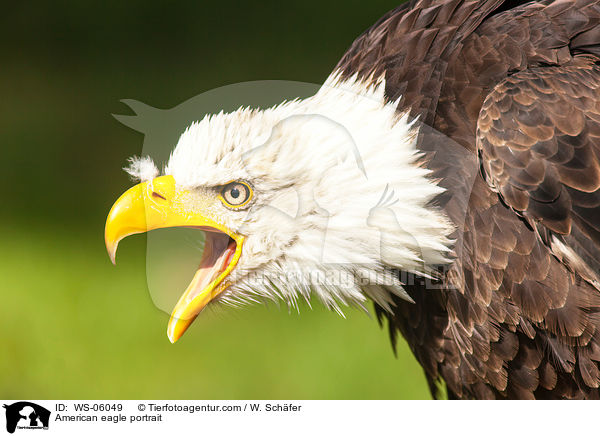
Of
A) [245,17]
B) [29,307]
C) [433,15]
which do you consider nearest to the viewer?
[433,15]

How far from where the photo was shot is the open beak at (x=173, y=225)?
0.70m

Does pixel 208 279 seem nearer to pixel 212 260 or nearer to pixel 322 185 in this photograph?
pixel 212 260

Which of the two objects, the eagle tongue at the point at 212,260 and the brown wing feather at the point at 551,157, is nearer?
the brown wing feather at the point at 551,157

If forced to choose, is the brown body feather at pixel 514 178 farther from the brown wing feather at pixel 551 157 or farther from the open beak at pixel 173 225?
the open beak at pixel 173 225

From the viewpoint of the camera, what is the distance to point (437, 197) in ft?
2.29

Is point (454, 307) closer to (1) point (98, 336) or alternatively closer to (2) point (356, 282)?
(2) point (356, 282)
